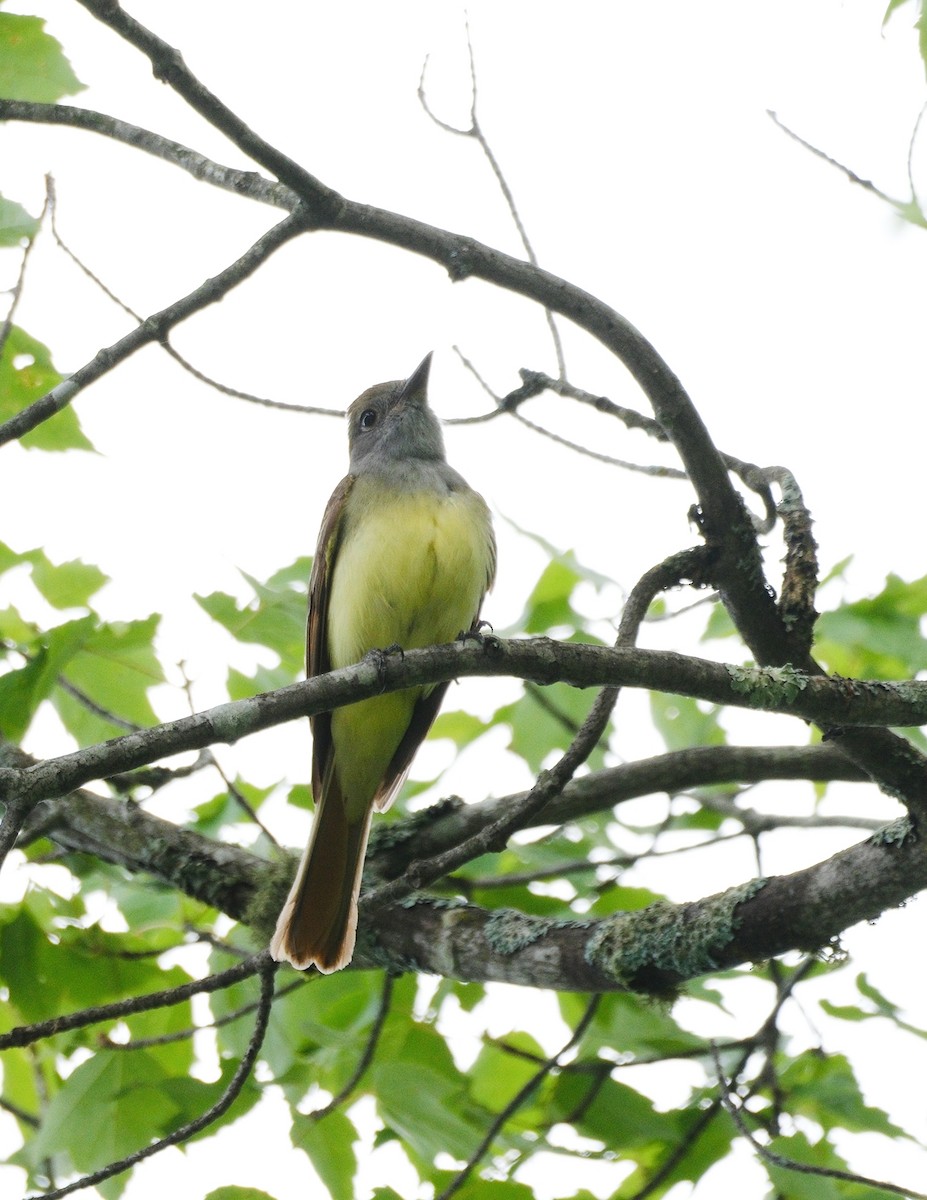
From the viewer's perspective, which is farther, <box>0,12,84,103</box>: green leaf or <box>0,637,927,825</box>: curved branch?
<box>0,12,84,103</box>: green leaf

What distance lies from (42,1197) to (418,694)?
2799mm

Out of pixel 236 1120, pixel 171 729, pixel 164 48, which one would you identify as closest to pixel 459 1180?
pixel 236 1120

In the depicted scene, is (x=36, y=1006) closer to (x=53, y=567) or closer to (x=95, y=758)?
(x=53, y=567)

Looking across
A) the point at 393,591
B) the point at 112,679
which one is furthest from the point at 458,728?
the point at 112,679

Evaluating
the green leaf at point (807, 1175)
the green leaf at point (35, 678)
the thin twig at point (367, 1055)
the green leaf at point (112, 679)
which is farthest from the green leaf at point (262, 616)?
the green leaf at point (807, 1175)

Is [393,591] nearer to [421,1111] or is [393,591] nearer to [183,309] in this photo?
[183,309]

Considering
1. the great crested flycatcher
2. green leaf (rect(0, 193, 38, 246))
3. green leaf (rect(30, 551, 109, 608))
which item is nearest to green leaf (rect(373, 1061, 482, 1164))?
the great crested flycatcher

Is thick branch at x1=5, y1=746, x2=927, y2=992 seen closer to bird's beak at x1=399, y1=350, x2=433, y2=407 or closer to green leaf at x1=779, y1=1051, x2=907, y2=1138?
green leaf at x1=779, y1=1051, x2=907, y2=1138

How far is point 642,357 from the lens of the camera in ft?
13.0

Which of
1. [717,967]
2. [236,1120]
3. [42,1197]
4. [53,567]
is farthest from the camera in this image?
[53,567]

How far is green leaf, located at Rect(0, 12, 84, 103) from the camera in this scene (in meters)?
4.41

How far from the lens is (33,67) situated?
4.43 meters

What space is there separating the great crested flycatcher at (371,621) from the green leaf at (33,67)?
2070 mm

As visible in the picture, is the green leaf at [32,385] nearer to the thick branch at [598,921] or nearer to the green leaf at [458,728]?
the thick branch at [598,921]
